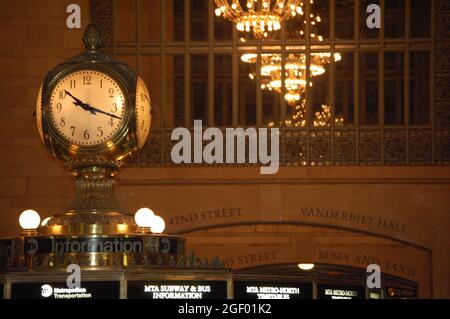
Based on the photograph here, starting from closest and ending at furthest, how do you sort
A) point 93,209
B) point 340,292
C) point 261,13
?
point 340,292 → point 93,209 → point 261,13

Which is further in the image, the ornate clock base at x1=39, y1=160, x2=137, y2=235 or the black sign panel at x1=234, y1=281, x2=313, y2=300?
the ornate clock base at x1=39, y1=160, x2=137, y2=235

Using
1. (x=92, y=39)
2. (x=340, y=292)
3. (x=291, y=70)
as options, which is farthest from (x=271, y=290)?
(x=291, y=70)

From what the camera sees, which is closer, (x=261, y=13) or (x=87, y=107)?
(x=87, y=107)

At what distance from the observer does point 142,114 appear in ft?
23.0

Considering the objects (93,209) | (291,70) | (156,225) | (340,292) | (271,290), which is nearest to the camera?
(271,290)

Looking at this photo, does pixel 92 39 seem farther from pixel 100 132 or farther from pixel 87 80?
pixel 100 132

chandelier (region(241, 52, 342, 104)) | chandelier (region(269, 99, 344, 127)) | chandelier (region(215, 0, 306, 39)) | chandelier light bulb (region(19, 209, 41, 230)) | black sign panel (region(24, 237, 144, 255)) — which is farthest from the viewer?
chandelier (region(269, 99, 344, 127))

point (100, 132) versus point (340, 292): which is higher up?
point (100, 132)

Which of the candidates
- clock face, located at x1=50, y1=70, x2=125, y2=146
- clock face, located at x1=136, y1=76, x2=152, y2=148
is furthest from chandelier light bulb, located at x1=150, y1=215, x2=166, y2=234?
clock face, located at x1=50, y1=70, x2=125, y2=146

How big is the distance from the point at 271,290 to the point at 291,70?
15376 millimetres

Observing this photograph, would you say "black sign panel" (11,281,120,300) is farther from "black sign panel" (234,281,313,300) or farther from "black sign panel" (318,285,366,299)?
"black sign panel" (318,285,366,299)

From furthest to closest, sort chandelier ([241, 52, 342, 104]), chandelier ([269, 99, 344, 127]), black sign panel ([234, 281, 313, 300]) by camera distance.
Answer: chandelier ([269, 99, 344, 127]) < chandelier ([241, 52, 342, 104]) < black sign panel ([234, 281, 313, 300])

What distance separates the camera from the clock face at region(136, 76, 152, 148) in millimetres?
6988

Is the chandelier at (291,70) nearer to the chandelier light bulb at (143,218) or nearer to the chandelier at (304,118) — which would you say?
the chandelier at (304,118)
